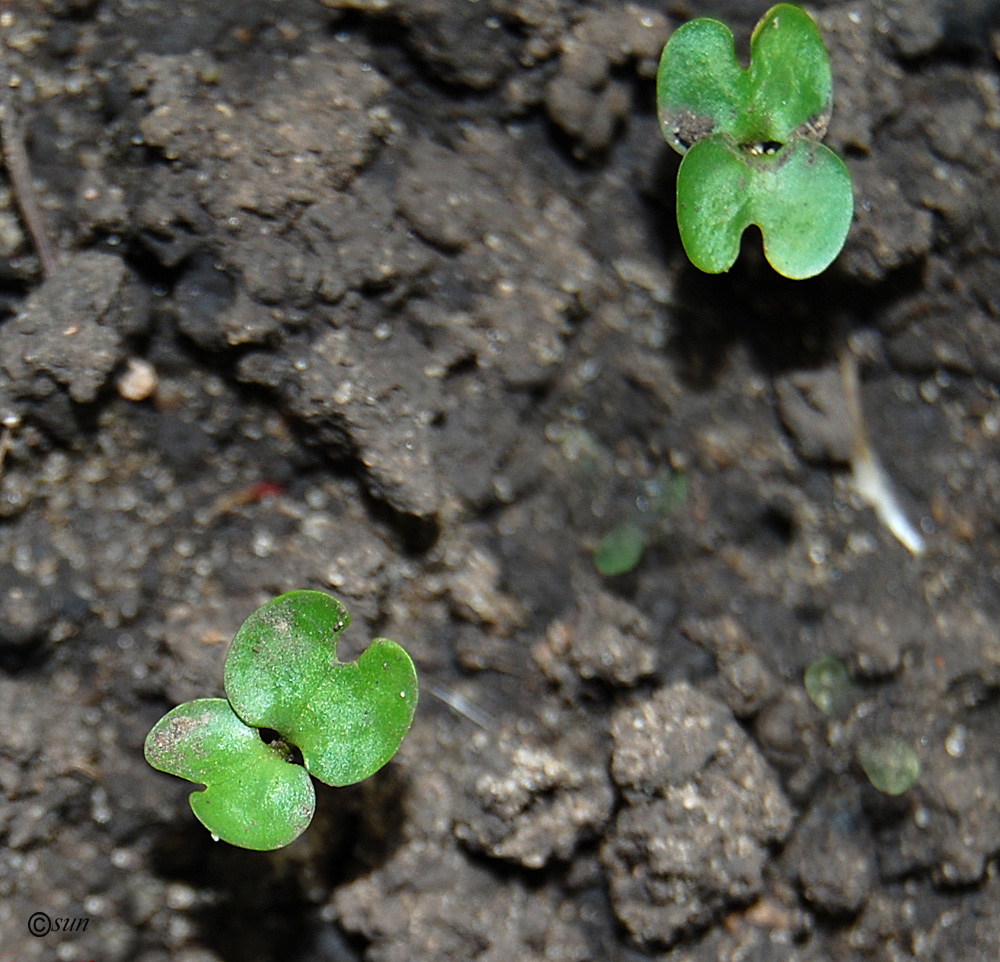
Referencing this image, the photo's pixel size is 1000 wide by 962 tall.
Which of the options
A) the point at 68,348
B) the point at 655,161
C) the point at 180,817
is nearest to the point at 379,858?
the point at 180,817

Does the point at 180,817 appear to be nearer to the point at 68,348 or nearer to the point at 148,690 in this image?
the point at 148,690

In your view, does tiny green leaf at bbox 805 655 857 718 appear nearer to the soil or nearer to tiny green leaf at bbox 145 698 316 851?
the soil

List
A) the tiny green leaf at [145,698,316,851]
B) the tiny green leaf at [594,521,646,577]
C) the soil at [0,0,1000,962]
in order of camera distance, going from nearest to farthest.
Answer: the tiny green leaf at [145,698,316,851], the soil at [0,0,1000,962], the tiny green leaf at [594,521,646,577]

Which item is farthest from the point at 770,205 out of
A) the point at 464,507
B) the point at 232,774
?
the point at 232,774

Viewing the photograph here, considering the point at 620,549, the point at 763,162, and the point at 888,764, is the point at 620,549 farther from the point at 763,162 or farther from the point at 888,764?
the point at 763,162

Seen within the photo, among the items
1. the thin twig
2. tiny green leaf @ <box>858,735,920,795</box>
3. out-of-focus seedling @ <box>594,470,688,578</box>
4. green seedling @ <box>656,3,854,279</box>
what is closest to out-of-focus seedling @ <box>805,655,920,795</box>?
tiny green leaf @ <box>858,735,920,795</box>

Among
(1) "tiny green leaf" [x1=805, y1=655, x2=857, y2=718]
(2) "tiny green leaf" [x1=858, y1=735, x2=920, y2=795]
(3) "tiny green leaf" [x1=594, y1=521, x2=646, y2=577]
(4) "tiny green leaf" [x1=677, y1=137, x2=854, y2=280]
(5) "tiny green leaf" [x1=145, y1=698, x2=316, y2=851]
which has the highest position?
(4) "tiny green leaf" [x1=677, y1=137, x2=854, y2=280]

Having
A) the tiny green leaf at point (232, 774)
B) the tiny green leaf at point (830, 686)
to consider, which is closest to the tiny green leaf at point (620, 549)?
the tiny green leaf at point (830, 686)
